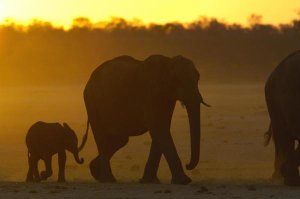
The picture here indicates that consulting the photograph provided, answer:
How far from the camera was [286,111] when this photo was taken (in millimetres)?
13875

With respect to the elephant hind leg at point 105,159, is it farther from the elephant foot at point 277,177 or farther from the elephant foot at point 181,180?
the elephant foot at point 277,177

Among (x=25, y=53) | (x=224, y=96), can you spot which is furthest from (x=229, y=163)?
(x=25, y=53)

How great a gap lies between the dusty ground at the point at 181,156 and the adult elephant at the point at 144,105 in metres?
A: 0.43

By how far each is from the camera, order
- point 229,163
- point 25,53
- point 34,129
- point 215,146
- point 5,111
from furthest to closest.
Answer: point 25,53
point 5,111
point 215,146
point 229,163
point 34,129

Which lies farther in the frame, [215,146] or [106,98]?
[215,146]

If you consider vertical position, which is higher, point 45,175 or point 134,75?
point 134,75

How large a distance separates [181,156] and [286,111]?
5.64 meters

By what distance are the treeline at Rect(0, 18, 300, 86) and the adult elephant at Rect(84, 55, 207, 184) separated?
137 ft

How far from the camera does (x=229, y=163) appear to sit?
59.6 ft

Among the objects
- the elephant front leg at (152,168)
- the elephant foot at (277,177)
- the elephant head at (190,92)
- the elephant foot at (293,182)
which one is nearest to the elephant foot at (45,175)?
the elephant front leg at (152,168)

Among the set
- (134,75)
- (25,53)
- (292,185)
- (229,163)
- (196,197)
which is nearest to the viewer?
(196,197)

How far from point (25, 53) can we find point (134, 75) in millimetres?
55868

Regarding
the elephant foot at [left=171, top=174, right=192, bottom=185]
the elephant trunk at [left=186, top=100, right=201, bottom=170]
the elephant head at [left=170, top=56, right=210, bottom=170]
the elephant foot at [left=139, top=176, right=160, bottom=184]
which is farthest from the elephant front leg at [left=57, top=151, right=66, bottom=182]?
the elephant trunk at [left=186, top=100, right=201, bottom=170]

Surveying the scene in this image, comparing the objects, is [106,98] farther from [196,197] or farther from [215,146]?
[215,146]
